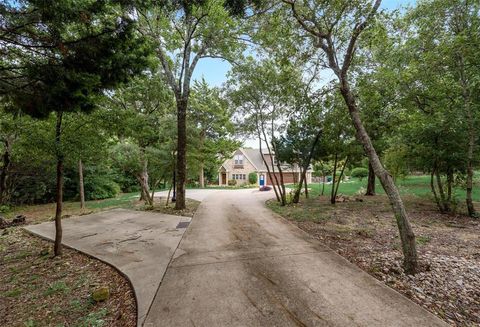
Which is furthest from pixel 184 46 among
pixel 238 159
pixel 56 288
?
pixel 238 159

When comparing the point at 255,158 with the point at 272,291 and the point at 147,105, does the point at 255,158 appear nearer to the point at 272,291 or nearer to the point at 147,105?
the point at 147,105

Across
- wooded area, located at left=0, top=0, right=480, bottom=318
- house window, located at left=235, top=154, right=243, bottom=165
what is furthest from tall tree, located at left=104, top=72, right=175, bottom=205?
house window, located at left=235, top=154, right=243, bottom=165

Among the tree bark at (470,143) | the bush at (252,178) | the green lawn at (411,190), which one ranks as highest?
the tree bark at (470,143)

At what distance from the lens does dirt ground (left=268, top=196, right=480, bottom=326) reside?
295 cm

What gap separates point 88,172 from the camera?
58.6 ft

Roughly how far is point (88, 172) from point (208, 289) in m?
18.7

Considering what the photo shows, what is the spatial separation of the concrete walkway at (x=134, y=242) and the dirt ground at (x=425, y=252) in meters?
3.62

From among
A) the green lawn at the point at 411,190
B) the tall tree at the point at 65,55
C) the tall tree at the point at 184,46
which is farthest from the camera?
the green lawn at the point at 411,190

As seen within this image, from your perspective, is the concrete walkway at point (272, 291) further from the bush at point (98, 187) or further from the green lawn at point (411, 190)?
the bush at point (98, 187)

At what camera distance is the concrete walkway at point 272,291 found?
2.61 metres

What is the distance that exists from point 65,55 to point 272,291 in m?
5.10

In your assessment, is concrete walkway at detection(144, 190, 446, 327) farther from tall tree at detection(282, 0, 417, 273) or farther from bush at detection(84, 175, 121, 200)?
bush at detection(84, 175, 121, 200)

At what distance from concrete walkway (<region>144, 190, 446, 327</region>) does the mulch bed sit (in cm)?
59

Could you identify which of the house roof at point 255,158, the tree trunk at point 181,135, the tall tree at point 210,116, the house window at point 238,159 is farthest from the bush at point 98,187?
the house roof at point 255,158
